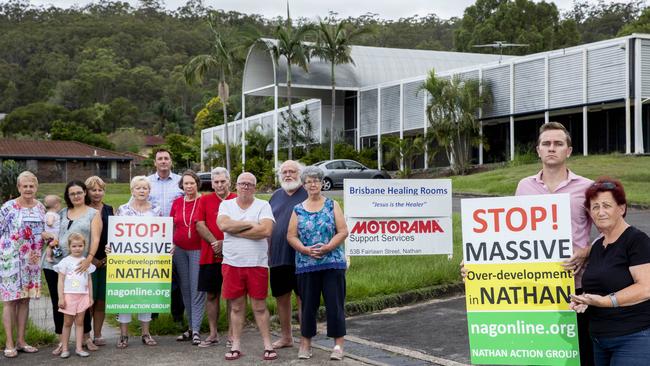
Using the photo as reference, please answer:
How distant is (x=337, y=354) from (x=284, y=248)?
1.25 metres

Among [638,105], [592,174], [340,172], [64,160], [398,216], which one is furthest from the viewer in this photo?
[64,160]

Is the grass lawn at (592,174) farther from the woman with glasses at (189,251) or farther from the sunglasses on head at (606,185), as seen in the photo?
the sunglasses on head at (606,185)

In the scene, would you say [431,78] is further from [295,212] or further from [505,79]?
[295,212]

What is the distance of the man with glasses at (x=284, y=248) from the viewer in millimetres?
8375

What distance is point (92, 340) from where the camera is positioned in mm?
8844

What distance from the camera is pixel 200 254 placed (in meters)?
8.92

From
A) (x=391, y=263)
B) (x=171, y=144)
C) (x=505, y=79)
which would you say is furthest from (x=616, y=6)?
(x=391, y=263)

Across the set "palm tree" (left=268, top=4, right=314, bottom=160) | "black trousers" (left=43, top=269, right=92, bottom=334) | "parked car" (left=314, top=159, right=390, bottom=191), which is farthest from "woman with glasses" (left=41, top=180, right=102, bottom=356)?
"palm tree" (left=268, top=4, right=314, bottom=160)

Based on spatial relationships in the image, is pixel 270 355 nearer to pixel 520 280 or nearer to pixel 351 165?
pixel 520 280

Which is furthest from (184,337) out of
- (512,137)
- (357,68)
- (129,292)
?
(357,68)

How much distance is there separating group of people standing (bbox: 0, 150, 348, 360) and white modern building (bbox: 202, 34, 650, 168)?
90.2 feet

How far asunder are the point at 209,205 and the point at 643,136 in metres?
29.2

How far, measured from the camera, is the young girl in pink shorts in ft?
27.0

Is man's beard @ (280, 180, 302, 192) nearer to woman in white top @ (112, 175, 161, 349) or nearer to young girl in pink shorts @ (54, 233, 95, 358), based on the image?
woman in white top @ (112, 175, 161, 349)
